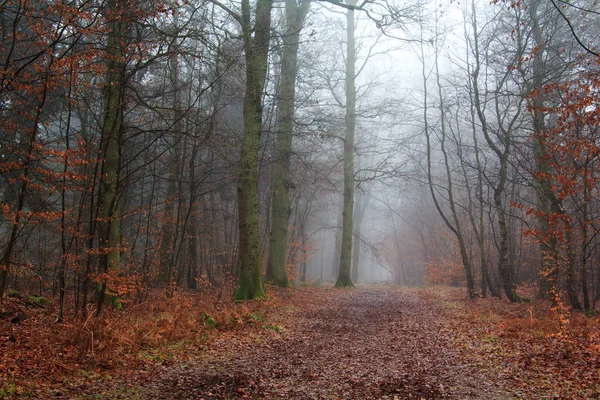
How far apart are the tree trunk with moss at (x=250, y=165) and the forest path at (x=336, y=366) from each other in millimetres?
1825

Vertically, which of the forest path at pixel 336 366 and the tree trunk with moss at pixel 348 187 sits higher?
the tree trunk with moss at pixel 348 187

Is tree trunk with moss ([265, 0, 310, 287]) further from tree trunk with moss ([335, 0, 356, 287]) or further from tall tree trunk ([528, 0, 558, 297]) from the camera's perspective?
tall tree trunk ([528, 0, 558, 297])

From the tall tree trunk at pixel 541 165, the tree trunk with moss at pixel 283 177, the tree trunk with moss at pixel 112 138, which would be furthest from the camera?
the tree trunk with moss at pixel 283 177

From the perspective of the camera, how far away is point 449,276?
2362 cm

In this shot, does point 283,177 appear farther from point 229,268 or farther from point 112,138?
point 112,138

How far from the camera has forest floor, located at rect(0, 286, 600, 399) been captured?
451 cm

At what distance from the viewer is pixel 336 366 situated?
5684 millimetres

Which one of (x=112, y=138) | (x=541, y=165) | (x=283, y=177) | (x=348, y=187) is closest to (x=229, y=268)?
(x=283, y=177)

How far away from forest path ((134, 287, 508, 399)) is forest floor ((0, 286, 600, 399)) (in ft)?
0.04

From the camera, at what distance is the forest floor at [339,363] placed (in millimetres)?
4512

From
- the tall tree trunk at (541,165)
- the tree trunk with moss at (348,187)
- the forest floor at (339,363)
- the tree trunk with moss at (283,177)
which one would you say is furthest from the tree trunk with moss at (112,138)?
the tree trunk with moss at (348,187)

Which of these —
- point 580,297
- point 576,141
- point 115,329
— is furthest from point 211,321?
point 580,297

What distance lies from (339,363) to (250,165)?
5.96 metres

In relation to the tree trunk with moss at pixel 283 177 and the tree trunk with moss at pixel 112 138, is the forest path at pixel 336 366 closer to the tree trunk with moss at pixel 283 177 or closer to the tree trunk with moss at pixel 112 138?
the tree trunk with moss at pixel 112 138
